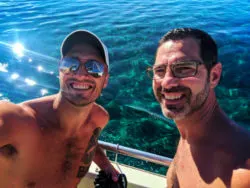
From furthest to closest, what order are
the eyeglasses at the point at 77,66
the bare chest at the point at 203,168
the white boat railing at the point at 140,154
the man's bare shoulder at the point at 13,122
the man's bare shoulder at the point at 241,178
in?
the white boat railing at the point at 140,154
the eyeglasses at the point at 77,66
the man's bare shoulder at the point at 13,122
the bare chest at the point at 203,168
the man's bare shoulder at the point at 241,178

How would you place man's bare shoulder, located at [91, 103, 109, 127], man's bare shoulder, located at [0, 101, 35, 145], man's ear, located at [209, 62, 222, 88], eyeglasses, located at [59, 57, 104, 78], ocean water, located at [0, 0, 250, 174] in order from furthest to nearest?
ocean water, located at [0, 0, 250, 174] → man's bare shoulder, located at [91, 103, 109, 127] → eyeglasses, located at [59, 57, 104, 78] → man's ear, located at [209, 62, 222, 88] → man's bare shoulder, located at [0, 101, 35, 145]

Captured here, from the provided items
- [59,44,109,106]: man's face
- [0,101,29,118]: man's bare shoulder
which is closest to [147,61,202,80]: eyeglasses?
[59,44,109,106]: man's face

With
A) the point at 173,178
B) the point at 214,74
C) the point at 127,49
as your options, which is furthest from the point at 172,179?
the point at 127,49

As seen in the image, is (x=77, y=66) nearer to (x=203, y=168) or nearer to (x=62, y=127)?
(x=62, y=127)

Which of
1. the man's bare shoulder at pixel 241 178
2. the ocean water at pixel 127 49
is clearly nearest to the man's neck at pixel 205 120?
the man's bare shoulder at pixel 241 178

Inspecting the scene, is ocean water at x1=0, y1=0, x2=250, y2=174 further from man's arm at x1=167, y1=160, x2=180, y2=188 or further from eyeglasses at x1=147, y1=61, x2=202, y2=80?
eyeglasses at x1=147, y1=61, x2=202, y2=80

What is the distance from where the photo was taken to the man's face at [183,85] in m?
1.56

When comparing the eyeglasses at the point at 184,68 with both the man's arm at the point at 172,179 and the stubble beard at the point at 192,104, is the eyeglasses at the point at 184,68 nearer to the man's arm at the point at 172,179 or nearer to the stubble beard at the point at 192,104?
the stubble beard at the point at 192,104

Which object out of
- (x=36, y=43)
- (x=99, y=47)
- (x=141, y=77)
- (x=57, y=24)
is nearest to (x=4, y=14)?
(x=57, y=24)

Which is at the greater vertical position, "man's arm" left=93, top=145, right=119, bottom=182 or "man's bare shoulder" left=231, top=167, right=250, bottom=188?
"man's bare shoulder" left=231, top=167, right=250, bottom=188

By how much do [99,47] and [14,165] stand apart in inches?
36.3

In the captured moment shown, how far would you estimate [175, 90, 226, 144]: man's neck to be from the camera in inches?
60.6

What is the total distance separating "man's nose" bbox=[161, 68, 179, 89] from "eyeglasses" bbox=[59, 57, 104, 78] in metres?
0.51

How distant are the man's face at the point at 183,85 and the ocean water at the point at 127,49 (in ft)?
8.31
